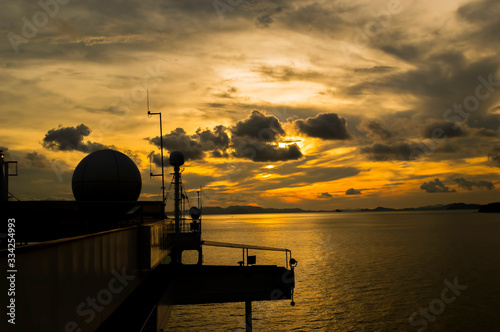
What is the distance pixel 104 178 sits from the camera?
28531 mm

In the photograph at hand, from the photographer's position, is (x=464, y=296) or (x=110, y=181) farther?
(x=464, y=296)

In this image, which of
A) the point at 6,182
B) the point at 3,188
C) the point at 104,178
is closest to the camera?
the point at 3,188

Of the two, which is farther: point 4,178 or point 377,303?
point 377,303

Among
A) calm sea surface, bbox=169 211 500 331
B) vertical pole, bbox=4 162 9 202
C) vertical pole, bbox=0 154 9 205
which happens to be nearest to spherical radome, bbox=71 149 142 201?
vertical pole, bbox=4 162 9 202

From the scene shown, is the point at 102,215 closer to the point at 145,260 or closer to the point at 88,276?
the point at 145,260

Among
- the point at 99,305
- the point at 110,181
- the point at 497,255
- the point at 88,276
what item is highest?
the point at 110,181

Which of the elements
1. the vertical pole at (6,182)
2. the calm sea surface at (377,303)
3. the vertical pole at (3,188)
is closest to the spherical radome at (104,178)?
the vertical pole at (6,182)

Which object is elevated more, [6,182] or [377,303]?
[6,182]

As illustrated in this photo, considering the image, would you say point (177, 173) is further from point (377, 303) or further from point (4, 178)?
point (377, 303)

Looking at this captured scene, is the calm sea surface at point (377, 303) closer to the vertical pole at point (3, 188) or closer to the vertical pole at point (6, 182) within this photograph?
the vertical pole at point (6, 182)

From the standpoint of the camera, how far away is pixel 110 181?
28578 mm

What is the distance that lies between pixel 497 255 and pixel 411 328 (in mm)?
56491

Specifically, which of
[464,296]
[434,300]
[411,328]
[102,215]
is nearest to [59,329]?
[102,215]

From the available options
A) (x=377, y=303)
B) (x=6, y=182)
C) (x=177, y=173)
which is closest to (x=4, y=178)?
(x=6, y=182)
